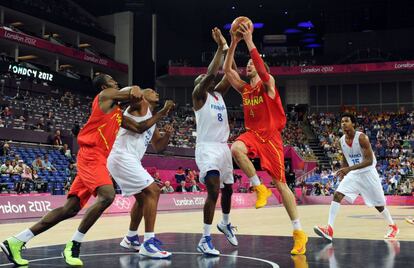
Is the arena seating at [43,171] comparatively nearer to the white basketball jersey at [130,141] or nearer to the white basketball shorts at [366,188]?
the white basketball jersey at [130,141]

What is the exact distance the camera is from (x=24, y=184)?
1627 cm

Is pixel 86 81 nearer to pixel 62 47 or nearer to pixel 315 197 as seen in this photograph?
pixel 62 47

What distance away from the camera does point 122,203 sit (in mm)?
17266

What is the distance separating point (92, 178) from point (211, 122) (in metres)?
1.72

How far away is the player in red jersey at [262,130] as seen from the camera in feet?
21.1

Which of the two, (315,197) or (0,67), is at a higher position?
(0,67)

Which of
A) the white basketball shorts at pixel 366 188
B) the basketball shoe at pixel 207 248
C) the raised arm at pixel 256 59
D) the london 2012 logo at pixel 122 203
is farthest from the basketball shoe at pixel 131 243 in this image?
the london 2012 logo at pixel 122 203

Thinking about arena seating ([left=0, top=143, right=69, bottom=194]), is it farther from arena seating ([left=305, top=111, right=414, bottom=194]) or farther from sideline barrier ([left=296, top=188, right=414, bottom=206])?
arena seating ([left=305, top=111, right=414, bottom=194])

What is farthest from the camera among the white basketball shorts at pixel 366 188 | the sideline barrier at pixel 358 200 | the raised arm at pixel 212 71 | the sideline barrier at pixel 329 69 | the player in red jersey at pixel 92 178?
the sideline barrier at pixel 329 69

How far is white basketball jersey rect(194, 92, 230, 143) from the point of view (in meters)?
6.64

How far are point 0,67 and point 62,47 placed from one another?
682cm

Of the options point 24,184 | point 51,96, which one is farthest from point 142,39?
point 24,184

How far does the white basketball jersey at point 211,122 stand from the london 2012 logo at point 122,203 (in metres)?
10.9

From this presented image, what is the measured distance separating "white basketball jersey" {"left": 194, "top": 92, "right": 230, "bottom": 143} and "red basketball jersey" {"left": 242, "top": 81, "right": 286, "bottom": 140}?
0.39m
